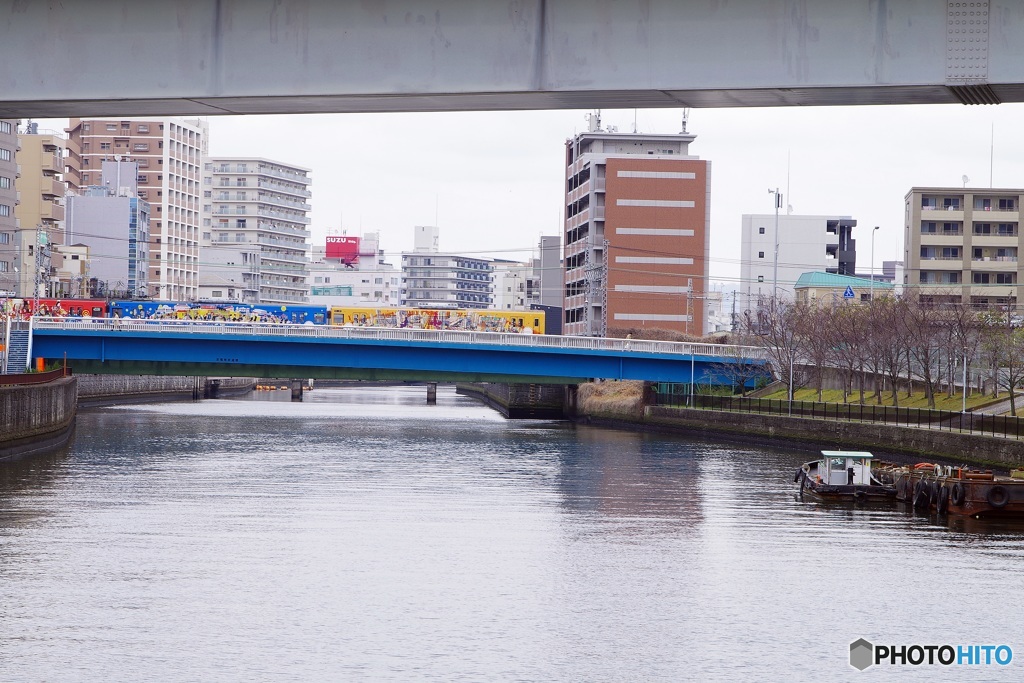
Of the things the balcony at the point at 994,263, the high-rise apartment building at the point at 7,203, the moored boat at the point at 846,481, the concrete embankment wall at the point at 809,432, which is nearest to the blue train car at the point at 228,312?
the concrete embankment wall at the point at 809,432

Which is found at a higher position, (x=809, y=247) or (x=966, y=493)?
(x=809, y=247)

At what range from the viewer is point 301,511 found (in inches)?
1337

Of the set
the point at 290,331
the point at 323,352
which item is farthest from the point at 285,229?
the point at 290,331

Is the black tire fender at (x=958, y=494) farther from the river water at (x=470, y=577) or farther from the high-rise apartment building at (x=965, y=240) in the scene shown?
the high-rise apartment building at (x=965, y=240)

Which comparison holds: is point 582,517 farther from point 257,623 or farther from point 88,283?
point 88,283

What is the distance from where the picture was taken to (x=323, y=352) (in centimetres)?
6781

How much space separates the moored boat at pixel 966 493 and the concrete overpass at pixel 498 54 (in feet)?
80.5

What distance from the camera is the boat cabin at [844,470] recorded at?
4028 centimetres

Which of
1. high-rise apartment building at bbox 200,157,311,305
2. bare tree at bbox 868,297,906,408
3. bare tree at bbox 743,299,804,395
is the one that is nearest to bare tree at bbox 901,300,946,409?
bare tree at bbox 868,297,906,408

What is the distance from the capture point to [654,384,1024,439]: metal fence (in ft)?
143

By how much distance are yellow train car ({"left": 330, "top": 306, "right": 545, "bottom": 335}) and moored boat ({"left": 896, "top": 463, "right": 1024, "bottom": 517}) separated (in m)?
40.9

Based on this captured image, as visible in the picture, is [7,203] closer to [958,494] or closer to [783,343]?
[783,343]

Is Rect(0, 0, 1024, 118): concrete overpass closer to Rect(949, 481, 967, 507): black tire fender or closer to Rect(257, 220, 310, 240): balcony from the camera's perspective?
Rect(949, 481, 967, 507): black tire fender

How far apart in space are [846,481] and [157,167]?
124m
